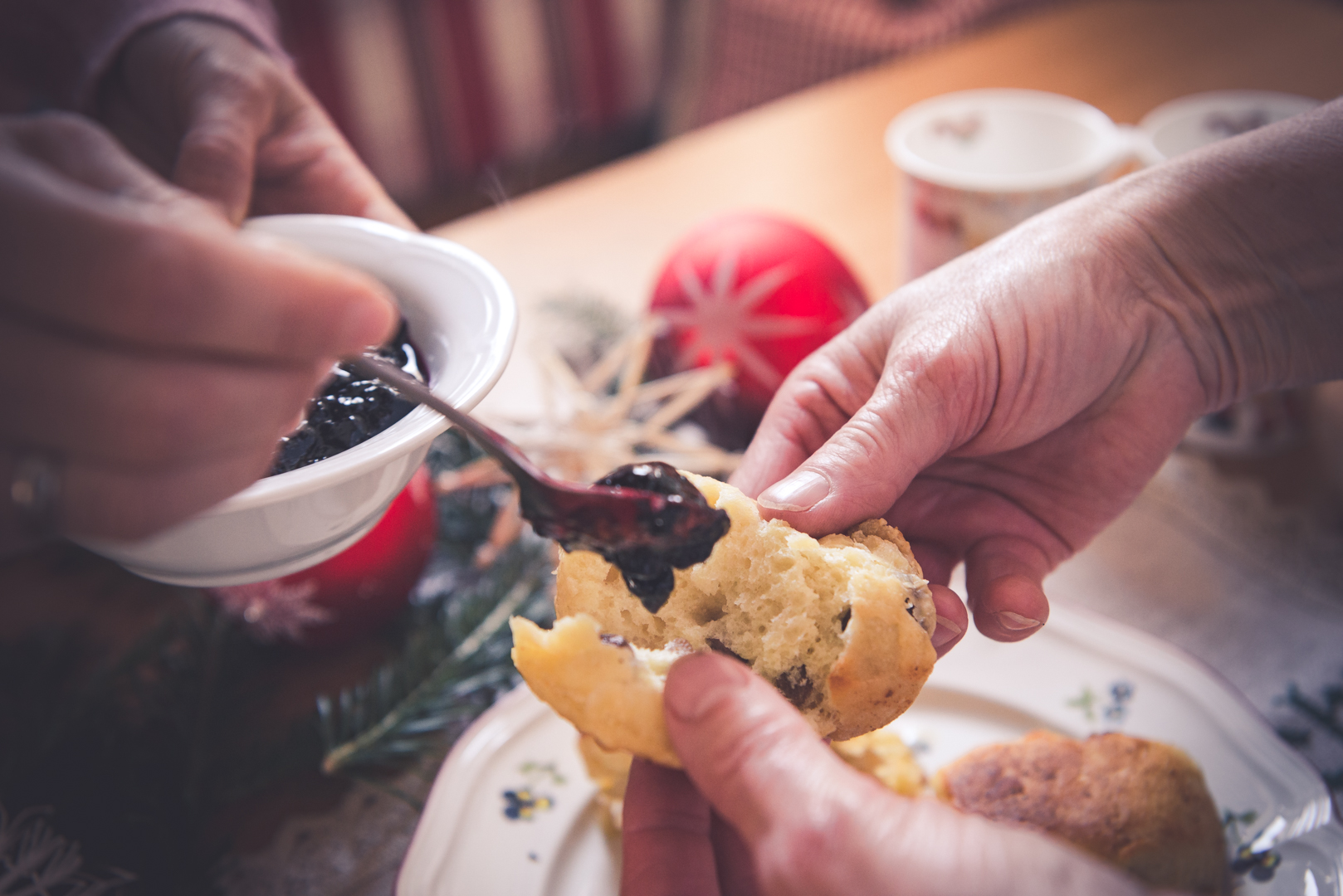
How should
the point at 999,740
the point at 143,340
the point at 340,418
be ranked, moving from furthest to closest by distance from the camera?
the point at 999,740 → the point at 340,418 → the point at 143,340

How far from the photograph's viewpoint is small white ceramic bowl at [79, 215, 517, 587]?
1.73 feet

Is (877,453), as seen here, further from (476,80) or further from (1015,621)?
(476,80)

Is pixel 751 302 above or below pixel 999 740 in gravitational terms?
above

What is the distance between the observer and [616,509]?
1.74 ft

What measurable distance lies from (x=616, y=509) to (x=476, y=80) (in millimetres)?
2453

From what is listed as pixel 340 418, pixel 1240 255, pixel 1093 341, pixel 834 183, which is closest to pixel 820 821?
pixel 340 418

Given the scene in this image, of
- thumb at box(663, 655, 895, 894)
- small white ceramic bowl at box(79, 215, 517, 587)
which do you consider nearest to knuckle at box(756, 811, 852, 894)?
thumb at box(663, 655, 895, 894)

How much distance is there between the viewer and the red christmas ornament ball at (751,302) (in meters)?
1.11

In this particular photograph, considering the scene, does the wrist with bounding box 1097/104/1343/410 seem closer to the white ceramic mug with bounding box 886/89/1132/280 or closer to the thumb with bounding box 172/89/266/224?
the white ceramic mug with bounding box 886/89/1132/280

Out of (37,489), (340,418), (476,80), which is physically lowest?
(476,80)

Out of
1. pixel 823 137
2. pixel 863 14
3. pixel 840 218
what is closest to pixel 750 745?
pixel 840 218

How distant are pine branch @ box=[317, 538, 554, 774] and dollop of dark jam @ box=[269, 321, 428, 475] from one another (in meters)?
0.35

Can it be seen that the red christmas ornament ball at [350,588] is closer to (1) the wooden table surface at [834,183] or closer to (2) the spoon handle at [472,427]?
(1) the wooden table surface at [834,183]

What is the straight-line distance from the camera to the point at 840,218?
1.52 m
